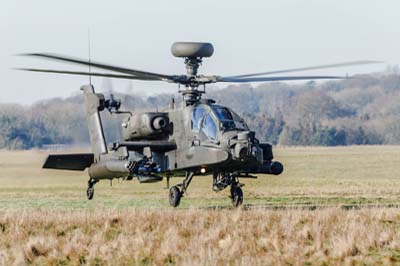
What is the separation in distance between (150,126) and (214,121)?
2.47 meters

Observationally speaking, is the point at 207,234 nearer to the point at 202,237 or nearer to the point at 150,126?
the point at 202,237

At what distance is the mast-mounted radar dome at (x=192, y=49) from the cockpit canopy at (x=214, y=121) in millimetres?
1561

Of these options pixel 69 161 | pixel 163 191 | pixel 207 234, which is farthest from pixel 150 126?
pixel 163 191

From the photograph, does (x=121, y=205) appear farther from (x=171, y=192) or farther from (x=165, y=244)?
(x=165, y=244)

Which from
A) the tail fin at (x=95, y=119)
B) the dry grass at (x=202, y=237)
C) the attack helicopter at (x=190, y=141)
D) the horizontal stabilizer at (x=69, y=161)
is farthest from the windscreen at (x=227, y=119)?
the horizontal stabilizer at (x=69, y=161)

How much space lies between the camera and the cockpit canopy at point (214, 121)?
24.9 meters

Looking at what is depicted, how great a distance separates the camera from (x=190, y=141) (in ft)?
84.8

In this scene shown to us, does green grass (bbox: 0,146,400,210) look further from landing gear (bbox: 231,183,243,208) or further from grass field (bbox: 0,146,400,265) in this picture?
landing gear (bbox: 231,183,243,208)

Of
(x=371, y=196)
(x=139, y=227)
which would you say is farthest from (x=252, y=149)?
(x=371, y=196)

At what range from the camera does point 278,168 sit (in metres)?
26.1

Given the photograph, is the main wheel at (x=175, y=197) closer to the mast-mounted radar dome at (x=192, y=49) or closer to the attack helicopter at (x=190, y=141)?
the attack helicopter at (x=190, y=141)

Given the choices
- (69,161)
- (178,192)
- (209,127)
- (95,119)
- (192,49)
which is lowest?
→ (178,192)

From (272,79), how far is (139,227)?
23.1 feet

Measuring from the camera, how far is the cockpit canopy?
979 inches
